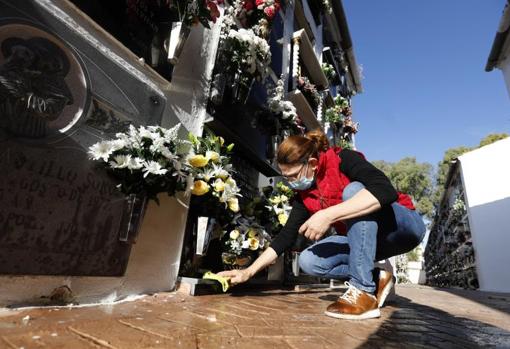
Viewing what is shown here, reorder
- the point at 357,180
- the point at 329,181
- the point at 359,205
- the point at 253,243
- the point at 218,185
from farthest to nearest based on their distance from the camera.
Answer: the point at 253,243 < the point at 218,185 < the point at 329,181 < the point at 357,180 < the point at 359,205

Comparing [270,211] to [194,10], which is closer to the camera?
[194,10]

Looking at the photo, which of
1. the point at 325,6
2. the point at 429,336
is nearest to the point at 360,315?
the point at 429,336

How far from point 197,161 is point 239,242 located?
1.27 m

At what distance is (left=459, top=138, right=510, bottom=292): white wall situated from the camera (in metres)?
13.8

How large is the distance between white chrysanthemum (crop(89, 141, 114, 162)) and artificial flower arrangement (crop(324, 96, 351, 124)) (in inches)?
433

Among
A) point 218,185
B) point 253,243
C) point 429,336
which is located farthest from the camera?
point 253,243

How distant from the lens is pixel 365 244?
2260 millimetres

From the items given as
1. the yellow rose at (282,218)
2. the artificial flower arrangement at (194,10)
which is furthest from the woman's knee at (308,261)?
the artificial flower arrangement at (194,10)

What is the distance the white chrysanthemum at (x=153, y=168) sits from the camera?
234 centimetres

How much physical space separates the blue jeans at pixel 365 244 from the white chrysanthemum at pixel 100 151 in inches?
67.8

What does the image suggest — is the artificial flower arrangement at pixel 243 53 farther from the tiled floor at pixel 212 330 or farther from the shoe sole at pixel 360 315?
the shoe sole at pixel 360 315

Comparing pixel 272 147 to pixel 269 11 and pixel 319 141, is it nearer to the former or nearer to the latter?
pixel 269 11

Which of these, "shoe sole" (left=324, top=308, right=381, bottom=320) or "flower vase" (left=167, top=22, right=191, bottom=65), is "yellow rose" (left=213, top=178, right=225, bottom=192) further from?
"shoe sole" (left=324, top=308, right=381, bottom=320)

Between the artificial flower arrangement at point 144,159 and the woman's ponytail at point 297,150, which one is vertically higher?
the woman's ponytail at point 297,150
